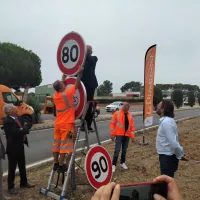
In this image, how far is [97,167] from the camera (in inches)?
174

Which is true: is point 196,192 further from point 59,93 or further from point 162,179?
point 162,179

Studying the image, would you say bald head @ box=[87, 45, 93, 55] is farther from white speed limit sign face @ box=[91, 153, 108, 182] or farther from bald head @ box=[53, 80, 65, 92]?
white speed limit sign face @ box=[91, 153, 108, 182]

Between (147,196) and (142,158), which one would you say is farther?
(142,158)

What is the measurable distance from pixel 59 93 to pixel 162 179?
3.95 metres

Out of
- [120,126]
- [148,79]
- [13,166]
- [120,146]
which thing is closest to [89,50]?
[13,166]

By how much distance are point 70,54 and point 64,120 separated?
3.57 feet

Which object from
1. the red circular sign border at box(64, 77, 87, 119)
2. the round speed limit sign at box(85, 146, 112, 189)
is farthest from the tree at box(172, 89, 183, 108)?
the round speed limit sign at box(85, 146, 112, 189)

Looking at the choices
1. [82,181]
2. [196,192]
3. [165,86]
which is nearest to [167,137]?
[196,192]

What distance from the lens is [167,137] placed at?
4707 mm

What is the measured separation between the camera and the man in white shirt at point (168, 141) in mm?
4688

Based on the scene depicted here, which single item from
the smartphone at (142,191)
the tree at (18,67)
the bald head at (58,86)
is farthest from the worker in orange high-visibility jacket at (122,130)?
the tree at (18,67)

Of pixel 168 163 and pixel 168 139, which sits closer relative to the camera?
pixel 168 139

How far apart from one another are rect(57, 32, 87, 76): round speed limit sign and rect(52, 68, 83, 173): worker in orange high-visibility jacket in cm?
19

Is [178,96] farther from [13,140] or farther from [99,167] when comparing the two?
[99,167]
